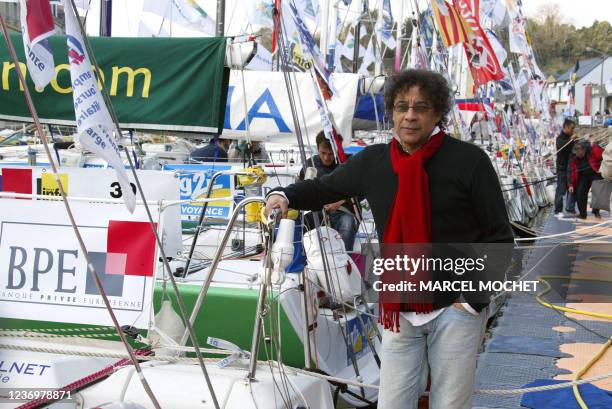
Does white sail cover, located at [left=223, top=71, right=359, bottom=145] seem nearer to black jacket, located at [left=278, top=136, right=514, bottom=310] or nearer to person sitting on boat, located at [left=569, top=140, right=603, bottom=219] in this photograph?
black jacket, located at [left=278, top=136, right=514, bottom=310]

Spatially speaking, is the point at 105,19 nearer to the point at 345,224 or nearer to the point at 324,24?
the point at 345,224

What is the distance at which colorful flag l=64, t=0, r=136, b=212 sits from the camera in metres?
2.97

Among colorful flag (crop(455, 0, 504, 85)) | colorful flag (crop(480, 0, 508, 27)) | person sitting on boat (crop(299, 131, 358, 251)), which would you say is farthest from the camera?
colorful flag (crop(480, 0, 508, 27))

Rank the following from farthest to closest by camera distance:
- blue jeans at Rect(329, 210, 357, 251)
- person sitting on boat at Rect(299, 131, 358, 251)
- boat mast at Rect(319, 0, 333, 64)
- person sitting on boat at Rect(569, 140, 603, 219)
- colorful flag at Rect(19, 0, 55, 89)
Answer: person sitting on boat at Rect(569, 140, 603, 219) → boat mast at Rect(319, 0, 333, 64) → blue jeans at Rect(329, 210, 357, 251) → person sitting on boat at Rect(299, 131, 358, 251) → colorful flag at Rect(19, 0, 55, 89)

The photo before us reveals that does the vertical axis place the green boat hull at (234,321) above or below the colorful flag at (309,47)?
below

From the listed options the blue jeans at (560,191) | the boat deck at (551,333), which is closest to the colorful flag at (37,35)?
the boat deck at (551,333)

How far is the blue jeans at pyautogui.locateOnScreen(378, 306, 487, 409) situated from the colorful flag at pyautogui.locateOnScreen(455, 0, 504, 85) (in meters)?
9.64

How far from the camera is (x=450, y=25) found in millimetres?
11969

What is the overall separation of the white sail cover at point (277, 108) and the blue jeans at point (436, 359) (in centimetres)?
452

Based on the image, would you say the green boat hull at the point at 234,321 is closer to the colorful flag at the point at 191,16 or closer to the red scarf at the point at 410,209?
the red scarf at the point at 410,209

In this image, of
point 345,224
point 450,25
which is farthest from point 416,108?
point 450,25

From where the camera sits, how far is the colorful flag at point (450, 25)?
464 inches

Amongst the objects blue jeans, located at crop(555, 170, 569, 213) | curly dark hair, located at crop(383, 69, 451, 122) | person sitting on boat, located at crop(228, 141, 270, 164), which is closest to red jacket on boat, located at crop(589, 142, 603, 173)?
blue jeans, located at crop(555, 170, 569, 213)

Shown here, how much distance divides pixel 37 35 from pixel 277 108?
502cm
